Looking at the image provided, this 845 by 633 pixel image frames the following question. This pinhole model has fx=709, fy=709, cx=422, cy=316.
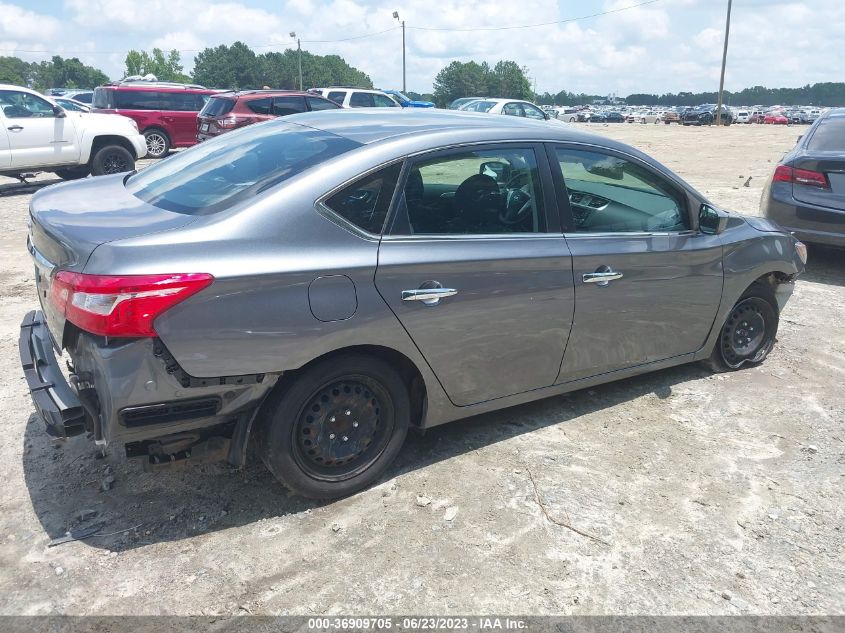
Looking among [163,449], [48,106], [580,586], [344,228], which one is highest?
[48,106]

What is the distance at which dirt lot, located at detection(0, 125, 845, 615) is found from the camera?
109 inches

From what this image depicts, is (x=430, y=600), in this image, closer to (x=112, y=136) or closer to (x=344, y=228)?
(x=344, y=228)

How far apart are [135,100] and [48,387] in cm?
1633

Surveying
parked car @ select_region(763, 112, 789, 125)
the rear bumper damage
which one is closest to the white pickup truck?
the rear bumper damage

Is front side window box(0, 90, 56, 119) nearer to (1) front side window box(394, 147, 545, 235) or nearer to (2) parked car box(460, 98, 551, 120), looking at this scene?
(1) front side window box(394, 147, 545, 235)

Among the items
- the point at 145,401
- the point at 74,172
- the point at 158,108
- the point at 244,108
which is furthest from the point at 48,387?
the point at 158,108

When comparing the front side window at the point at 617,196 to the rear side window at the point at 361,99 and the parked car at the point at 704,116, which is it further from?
the parked car at the point at 704,116

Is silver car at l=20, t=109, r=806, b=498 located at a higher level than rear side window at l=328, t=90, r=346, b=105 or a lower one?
lower

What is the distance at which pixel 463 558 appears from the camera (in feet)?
9.78

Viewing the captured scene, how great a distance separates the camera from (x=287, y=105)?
650 inches

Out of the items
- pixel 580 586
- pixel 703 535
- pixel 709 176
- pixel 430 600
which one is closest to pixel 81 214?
pixel 430 600

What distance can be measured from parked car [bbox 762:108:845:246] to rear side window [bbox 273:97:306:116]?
11.6 metres

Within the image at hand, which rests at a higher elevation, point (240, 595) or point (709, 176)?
point (709, 176)

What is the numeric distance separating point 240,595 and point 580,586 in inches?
52.8
